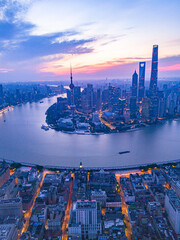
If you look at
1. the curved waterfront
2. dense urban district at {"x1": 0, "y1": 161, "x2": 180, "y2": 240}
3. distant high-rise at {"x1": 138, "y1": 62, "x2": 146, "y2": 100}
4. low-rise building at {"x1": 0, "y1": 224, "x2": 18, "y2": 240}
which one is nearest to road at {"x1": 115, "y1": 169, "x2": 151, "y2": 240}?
dense urban district at {"x1": 0, "y1": 161, "x2": 180, "y2": 240}

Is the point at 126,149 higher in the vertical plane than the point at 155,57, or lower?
lower

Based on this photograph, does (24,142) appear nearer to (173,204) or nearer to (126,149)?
(126,149)

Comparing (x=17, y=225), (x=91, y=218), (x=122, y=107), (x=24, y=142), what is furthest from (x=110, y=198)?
(x=122, y=107)

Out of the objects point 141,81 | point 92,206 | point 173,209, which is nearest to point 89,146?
point 92,206

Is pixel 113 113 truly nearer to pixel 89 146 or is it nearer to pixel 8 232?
pixel 89 146

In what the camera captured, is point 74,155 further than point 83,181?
Yes

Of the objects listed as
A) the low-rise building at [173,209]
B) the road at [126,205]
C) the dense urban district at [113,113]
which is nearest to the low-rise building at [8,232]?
the road at [126,205]

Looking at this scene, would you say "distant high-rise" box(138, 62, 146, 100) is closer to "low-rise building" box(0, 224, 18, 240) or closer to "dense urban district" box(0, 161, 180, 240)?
"dense urban district" box(0, 161, 180, 240)
